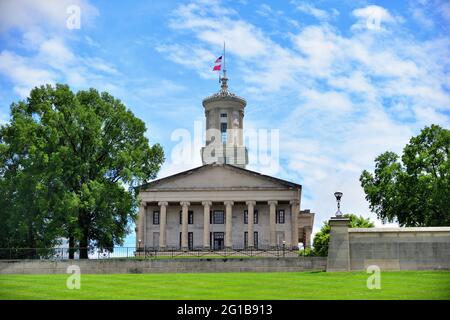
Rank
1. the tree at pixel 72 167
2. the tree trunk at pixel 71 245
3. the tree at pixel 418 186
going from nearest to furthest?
the tree at pixel 72 167 < the tree trunk at pixel 71 245 < the tree at pixel 418 186

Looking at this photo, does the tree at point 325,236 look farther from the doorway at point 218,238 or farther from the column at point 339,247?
the column at point 339,247

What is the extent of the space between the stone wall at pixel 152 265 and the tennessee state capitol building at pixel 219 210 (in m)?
35.5

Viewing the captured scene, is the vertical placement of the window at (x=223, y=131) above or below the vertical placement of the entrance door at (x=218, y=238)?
above

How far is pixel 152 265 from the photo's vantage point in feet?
121

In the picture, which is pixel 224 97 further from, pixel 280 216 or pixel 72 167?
pixel 72 167

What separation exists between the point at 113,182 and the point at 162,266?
34.8 feet

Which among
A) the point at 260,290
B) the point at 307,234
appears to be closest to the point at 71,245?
the point at 260,290

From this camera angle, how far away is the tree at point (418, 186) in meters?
54.3

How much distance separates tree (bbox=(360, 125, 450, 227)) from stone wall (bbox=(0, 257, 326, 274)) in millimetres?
22611

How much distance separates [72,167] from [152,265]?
34.7 ft

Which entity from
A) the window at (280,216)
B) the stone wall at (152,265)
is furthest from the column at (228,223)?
the stone wall at (152,265)

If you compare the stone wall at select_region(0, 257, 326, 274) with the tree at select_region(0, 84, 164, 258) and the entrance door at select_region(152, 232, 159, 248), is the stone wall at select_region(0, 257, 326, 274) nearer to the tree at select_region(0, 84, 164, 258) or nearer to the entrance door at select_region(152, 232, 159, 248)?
the tree at select_region(0, 84, 164, 258)

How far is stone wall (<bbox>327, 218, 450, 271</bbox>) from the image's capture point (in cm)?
3062
